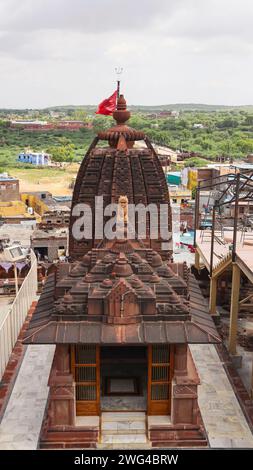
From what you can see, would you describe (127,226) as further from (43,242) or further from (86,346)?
(43,242)

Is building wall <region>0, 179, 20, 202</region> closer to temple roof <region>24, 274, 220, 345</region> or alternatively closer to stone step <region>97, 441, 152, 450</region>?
temple roof <region>24, 274, 220, 345</region>

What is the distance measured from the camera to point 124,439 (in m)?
12.4

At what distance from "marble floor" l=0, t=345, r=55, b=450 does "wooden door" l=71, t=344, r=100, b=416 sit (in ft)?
5.14

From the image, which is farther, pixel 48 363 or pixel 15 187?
pixel 15 187

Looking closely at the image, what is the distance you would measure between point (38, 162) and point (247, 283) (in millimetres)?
97552

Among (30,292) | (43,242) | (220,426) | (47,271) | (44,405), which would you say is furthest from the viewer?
(43,242)

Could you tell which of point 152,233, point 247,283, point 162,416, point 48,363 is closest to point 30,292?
point 48,363

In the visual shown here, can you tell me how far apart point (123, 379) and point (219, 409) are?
2857 mm

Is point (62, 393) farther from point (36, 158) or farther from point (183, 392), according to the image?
point (36, 158)

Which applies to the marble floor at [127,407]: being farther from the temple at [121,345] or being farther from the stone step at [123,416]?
the temple at [121,345]

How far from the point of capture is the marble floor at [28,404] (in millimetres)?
12984

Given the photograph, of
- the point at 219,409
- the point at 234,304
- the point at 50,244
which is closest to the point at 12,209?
the point at 50,244

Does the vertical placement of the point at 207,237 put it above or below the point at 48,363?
above

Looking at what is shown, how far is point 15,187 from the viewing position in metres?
62.4
